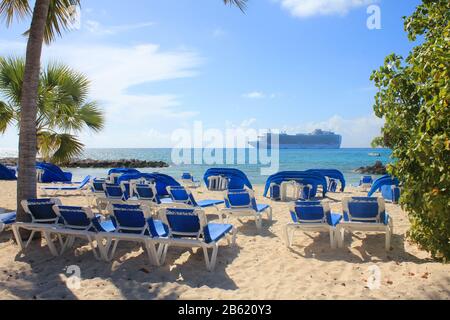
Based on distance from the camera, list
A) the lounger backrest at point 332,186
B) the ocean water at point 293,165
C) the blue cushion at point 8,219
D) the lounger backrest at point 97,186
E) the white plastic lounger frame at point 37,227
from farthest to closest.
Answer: the ocean water at point 293,165 → the lounger backrest at point 332,186 → the lounger backrest at point 97,186 → the blue cushion at point 8,219 → the white plastic lounger frame at point 37,227

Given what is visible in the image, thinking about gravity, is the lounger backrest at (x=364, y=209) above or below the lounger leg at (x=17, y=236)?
above

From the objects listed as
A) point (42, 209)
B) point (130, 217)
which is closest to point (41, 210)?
point (42, 209)

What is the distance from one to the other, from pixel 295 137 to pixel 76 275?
359 ft

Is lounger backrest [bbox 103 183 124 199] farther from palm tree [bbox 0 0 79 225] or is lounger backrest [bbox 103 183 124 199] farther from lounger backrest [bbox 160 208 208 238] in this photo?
lounger backrest [bbox 160 208 208 238]

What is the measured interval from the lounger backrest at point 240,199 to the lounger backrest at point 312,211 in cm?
169

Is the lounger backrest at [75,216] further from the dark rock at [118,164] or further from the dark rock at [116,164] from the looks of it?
the dark rock at [118,164]

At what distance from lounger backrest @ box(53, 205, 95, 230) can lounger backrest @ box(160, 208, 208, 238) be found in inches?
42.4

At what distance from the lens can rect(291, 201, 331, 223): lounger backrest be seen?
5922mm

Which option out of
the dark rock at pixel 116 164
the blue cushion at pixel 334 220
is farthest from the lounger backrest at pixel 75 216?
the dark rock at pixel 116 164

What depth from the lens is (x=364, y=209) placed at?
5871 millimetres

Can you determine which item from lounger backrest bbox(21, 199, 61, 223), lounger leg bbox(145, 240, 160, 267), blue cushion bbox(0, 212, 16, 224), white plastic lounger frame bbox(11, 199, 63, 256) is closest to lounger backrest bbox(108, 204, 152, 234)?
lounger leg bbox(145, 240, 160, 267)

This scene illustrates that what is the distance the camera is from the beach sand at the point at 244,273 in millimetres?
4012

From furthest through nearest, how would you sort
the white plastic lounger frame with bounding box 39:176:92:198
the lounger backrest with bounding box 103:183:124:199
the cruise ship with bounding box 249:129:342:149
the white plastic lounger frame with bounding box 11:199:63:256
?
the cruise ship with bounding box 249:129:342:149
the white plastic lounger frame with bounding box 39:176:92:198
the lounger backrest with bounding box 103:183:124:199
the white plastic lounger frame with bounding box 11:199:63:256
